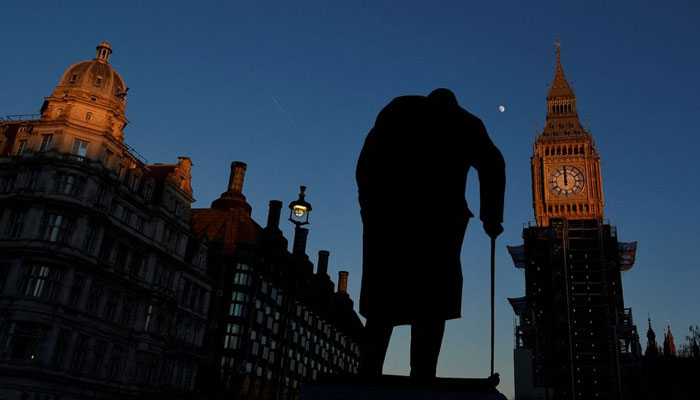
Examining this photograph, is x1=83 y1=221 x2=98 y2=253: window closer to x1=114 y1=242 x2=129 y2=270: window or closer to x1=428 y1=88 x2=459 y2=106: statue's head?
x1=114 y1=242 x2=129 y2=270: window

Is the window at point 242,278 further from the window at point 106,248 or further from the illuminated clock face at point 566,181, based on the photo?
the illuminated clock face at point 566,181

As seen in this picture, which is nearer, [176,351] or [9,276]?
[9,276]

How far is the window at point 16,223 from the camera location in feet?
136

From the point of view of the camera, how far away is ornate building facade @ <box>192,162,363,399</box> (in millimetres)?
62875

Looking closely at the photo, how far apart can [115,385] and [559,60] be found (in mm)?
139745

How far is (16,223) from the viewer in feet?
137

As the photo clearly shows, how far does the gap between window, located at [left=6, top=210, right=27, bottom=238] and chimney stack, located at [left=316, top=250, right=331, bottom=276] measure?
223ft

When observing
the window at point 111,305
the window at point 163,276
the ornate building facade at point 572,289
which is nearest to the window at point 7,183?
the window at point 111,305

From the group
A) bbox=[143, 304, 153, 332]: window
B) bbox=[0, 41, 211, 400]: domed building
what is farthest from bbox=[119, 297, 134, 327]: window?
bbox=[143, 304, 153, 332]: window

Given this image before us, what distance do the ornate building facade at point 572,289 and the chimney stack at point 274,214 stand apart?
151ft

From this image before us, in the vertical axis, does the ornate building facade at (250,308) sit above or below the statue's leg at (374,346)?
above

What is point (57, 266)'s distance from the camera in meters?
40.2

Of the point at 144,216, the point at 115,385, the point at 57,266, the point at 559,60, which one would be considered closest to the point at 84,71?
the point at 144,216

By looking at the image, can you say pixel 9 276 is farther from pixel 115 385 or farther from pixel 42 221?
pixel 115 385
